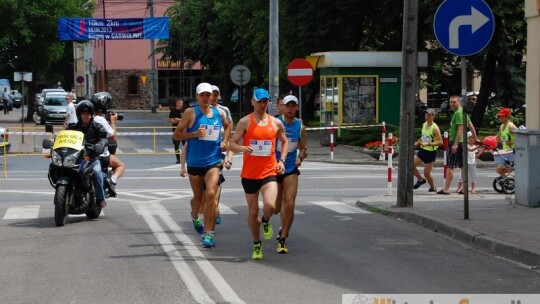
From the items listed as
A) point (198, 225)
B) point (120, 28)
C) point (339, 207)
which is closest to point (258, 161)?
point (198, 225)

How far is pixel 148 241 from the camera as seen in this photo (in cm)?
1275

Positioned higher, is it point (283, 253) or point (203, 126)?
point (203, 126)

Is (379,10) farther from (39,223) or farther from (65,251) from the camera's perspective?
(65,251)

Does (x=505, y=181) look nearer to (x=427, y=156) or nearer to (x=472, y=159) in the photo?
(x=472, y=159)

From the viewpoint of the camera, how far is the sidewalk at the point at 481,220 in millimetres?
11750

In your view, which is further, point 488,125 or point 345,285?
point 488,125

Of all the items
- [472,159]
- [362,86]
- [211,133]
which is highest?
[362,86]

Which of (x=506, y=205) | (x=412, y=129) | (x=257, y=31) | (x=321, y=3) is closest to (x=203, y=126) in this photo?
(x=412, y=129)

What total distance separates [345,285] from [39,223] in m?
6.63

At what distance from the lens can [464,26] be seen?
13711mm

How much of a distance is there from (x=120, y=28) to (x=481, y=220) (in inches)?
1823

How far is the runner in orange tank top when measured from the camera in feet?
37.0

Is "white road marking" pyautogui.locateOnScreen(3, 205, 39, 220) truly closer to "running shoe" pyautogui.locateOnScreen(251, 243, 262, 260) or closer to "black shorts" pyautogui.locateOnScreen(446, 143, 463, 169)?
"running shoe" pyautogui.locateOnScreen(251, 243, 262, 260)

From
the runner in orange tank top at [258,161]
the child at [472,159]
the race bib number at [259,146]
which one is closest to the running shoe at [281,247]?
the runner in orange tank top at [258,161]
